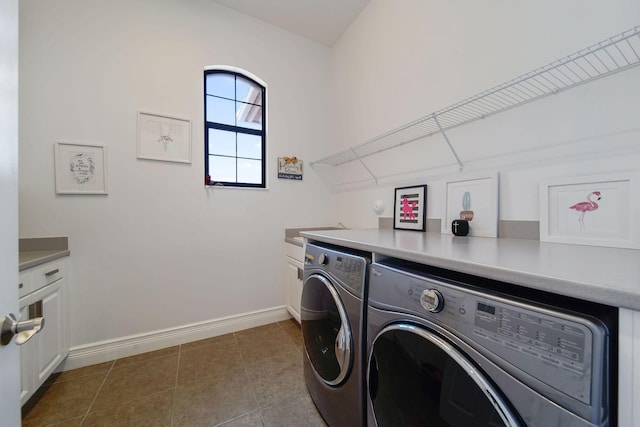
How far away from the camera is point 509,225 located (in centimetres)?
117

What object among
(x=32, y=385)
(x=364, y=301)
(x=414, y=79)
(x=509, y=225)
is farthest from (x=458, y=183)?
(x=32, y=385)

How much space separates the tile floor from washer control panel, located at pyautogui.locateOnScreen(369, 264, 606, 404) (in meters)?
1.07

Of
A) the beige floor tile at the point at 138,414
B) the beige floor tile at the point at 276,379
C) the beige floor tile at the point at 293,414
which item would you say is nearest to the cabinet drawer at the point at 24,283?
the beige floor tile at the point at 138,414

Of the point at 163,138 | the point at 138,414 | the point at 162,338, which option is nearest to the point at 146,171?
the point at 163,138

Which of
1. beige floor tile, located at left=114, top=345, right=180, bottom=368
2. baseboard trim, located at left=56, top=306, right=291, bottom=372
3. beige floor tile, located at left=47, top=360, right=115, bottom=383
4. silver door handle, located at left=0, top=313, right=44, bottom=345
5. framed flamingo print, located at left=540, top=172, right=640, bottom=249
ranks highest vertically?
framed flamingo print, located at left=540, top=172, right=640, bottom=249

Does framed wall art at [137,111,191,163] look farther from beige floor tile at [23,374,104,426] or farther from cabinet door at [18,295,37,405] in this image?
beige floor tile at [23,374,104,426]

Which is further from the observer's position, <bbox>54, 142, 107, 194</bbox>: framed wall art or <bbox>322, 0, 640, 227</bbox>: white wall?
<bbox>54, 142, 107, 194</bbox>: framed wall art

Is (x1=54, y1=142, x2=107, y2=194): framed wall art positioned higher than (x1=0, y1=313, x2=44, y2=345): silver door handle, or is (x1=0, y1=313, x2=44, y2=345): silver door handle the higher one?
(x1=54, y1=142, x2=107, y2=194): framed wall art

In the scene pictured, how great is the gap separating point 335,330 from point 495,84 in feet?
4.98

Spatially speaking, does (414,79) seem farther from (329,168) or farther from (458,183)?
(329,168)

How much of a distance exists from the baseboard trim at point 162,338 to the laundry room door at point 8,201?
1.53 metres

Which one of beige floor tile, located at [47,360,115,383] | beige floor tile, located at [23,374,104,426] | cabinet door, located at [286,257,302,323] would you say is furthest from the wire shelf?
beige floor tile, located at [47,360,115,383]

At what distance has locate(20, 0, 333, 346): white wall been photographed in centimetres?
161

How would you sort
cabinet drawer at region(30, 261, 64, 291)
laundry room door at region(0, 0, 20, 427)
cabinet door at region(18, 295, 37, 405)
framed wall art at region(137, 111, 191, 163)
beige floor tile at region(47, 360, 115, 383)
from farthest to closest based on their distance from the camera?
framed wall art at region(137, 111, 191, 163) → beige floor tile at region(47, 360, 115, 383) → cabinet drawer at region(30, 261, 64, 291) → cabinet door at region(18, 295, 37, 405) → laundry room door at region(0, 0, 20, 427)
